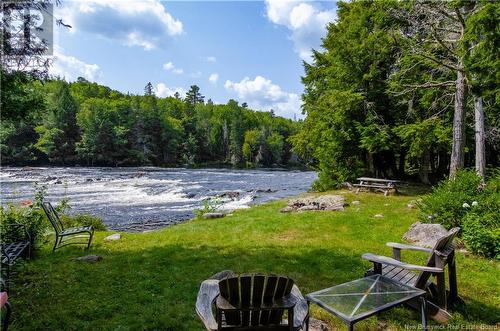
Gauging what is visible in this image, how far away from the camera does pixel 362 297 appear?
12.5 feet

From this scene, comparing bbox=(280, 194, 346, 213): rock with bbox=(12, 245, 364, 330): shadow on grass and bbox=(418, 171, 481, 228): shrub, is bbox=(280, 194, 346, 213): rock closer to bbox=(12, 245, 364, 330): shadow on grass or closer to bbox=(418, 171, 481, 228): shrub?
bbox=(418, 171, 481, 228): shrub

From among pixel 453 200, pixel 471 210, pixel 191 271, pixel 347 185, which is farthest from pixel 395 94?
pixel 191 271

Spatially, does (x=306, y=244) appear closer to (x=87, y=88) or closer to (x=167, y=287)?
(x=167, y=287)

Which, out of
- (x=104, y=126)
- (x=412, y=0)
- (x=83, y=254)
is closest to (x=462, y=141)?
(x=412, y=0)

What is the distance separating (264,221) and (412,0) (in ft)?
29.6

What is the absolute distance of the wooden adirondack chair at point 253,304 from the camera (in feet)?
9.85

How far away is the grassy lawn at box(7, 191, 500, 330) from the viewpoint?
4570mm

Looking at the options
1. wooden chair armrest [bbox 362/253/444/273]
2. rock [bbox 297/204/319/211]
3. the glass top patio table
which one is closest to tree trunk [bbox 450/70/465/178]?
rock [bbox 297/204/319/211]

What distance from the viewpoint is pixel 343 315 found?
337 centimetres

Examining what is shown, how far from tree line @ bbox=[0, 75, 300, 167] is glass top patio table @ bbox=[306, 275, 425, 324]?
145 feet

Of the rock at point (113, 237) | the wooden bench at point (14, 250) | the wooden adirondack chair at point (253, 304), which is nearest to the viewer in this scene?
the wooden adirondack chair at point (253, 304)

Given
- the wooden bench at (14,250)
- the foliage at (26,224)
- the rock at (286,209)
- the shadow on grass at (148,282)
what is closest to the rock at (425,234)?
the shadow on grass at (148,282)

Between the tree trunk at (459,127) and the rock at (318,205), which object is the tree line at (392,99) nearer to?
the tree trunk at (459,127)

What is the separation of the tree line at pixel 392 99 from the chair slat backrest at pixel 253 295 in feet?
34.3
